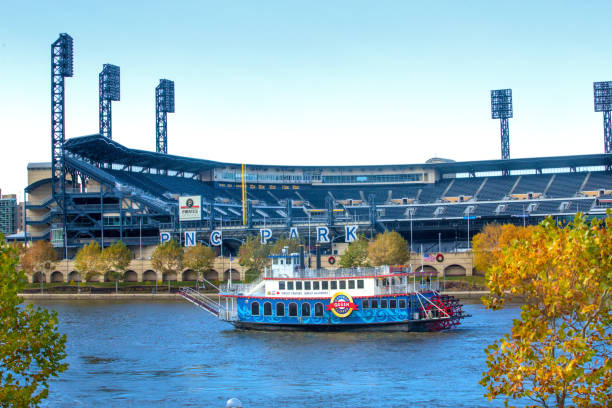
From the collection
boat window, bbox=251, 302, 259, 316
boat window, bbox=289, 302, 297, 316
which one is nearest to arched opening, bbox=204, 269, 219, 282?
boat window, bbox=251, 302, 259, 316

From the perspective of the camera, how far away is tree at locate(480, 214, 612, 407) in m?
20.2

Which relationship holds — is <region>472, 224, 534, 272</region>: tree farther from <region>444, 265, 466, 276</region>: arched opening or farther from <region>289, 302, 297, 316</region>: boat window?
<region>289, 302, 297, 316</region>: boat window

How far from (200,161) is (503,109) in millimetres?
69408

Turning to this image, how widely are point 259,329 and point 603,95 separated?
12287 centimetres

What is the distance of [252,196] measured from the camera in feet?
589

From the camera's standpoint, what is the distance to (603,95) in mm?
171625

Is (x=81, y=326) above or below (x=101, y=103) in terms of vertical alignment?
below

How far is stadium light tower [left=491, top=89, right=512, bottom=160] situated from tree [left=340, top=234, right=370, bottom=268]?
69.6 m

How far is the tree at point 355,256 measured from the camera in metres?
118

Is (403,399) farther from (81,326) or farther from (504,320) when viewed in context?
(81,326)

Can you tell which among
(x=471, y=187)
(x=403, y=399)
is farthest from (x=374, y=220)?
(x=403, y=399)

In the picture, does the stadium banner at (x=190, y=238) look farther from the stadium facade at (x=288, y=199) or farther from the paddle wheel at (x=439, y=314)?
the paddle wheel at (x=439, y=314)

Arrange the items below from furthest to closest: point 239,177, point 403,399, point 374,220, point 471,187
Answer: point 239,177 → point 471,187 → point 374,220 → point 403,399

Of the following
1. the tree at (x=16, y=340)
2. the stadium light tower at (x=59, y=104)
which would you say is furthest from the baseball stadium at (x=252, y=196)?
the tree at (x=16, y=340)
